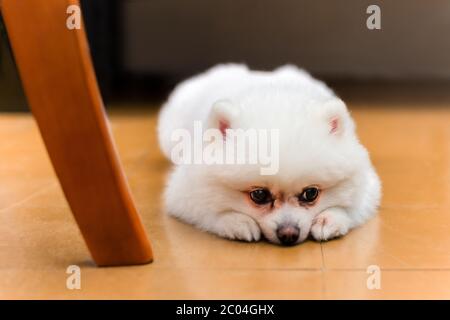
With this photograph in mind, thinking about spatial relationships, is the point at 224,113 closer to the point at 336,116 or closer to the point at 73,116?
the point at 336,116

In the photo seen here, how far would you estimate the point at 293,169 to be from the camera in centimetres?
162

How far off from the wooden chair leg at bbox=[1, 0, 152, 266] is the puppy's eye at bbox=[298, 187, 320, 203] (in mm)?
487

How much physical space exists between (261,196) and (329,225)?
24cm

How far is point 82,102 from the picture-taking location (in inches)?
54.1

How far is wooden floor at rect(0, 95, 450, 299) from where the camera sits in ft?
4.67

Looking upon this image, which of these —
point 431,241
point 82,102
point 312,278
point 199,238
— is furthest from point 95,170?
point 431,241

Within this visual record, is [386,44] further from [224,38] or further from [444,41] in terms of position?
[224,38]

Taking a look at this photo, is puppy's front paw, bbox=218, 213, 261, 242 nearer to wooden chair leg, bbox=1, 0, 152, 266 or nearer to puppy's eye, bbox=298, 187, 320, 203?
puppy's eye, bbox=298, 187, 320, 203

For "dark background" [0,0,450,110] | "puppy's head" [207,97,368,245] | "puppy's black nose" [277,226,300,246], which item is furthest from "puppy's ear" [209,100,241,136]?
"dark background" [0,0,450,110]

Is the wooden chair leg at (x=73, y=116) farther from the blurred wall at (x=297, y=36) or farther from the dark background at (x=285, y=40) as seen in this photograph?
the blurred wall at (x=297, y=36)

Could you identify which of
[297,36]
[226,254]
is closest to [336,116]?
[226,254]

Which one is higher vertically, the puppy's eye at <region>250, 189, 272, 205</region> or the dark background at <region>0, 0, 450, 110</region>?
the puppy's eye at <region>250, 189, 272, 205</region>

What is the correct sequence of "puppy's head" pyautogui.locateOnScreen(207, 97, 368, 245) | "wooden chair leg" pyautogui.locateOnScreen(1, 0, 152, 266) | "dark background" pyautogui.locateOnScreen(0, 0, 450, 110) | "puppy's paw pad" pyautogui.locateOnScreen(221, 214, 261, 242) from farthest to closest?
1. "dark background" pyautogui.locateOnScreen(0, 0, 450, 110)
2. "puppy's paw pad" pyautogui.locateOnScreen(221, 214, 261, 242)
3. "puppy's head" pyautogui.locateOnScreen(207, 97, 368, 245)
4. "wooden chair leg" pyautogui.locateOnScreen(1, 0, 152, 266)
